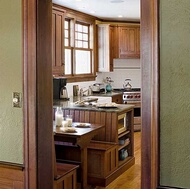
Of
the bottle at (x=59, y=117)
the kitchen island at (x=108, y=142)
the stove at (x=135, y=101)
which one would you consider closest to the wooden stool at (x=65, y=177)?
the bottle at (x=59, y=117)

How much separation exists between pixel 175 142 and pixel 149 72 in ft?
1.42

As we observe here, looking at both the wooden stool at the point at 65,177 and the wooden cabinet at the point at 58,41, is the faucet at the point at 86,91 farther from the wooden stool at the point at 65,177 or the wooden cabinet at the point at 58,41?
the wooden stool at the point at 65,177

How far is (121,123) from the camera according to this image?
5.28 m

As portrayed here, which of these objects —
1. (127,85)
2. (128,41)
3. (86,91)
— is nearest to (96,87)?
(86,91)

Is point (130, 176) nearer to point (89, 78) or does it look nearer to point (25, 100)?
point (25, 100)

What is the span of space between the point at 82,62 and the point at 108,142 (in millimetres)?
3072

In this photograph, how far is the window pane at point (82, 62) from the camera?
7418 mm

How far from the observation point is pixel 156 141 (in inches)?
81.2

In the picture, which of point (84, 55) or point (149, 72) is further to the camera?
point (84, 55)

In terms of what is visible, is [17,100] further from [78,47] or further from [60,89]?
[78,47]

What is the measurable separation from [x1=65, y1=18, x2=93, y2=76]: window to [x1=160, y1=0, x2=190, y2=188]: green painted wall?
194 inches

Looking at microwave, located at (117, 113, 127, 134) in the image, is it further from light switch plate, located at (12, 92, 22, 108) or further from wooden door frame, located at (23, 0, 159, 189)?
light switch plate, located at (12, 92, 22, 108)

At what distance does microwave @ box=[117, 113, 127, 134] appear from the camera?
5.11 meters

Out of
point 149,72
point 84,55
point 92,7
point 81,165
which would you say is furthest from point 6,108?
point 84,55
